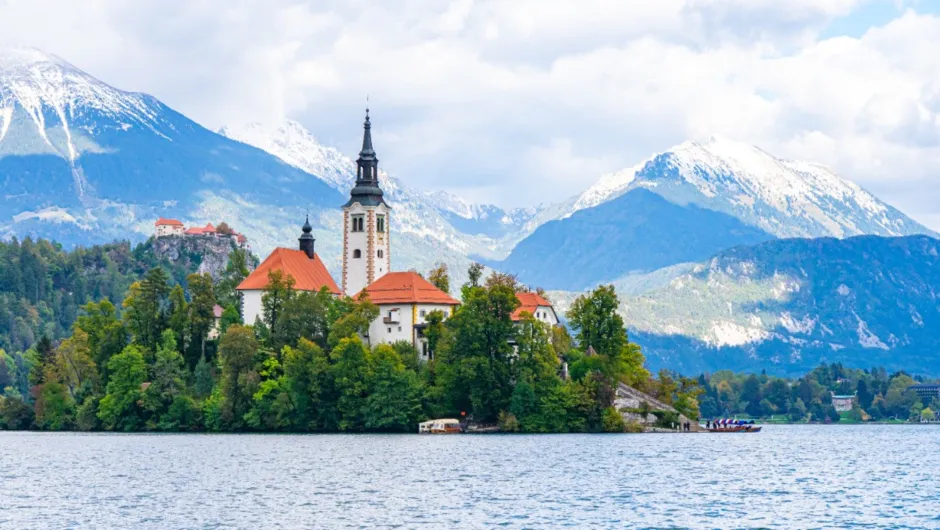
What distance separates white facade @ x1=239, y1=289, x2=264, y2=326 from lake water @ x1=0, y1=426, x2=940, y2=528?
29.4 meters

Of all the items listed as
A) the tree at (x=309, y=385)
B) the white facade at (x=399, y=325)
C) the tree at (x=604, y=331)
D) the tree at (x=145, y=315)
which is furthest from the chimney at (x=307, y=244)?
the tree at (x=604, y=331)

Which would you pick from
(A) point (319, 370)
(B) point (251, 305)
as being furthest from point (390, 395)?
(B) point (251, 305)

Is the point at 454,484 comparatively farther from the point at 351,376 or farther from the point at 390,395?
the point at 351,376

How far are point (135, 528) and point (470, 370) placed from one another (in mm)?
73869

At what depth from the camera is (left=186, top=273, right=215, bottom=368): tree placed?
515 ft

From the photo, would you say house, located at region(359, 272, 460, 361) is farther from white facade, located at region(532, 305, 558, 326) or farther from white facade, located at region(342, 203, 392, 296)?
white facade, located at region(342, 203, 392, 296)

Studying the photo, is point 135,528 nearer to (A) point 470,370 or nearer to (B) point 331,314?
(A) point 470,370

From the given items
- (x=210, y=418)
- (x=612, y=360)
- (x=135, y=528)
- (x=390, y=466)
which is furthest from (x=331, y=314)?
(x=135, y=528)

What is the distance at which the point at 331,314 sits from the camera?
150 m

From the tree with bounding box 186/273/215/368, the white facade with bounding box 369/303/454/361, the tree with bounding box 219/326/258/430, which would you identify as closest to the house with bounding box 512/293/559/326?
the white facade with bounding box 369/303/454/361

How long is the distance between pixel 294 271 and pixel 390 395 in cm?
3082

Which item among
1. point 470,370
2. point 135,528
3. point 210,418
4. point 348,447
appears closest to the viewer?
point 135,528

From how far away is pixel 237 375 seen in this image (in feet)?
477

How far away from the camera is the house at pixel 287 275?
160 m
